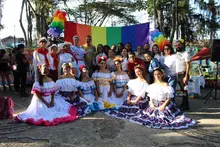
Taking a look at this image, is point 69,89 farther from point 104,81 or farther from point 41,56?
point 41,56

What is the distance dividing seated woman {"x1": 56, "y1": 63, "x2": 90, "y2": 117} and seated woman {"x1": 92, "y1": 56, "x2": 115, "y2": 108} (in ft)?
1.81

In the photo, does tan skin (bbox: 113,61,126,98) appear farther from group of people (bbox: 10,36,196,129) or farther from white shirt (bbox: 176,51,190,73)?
white shirt (bbox: 176,51,190,73)

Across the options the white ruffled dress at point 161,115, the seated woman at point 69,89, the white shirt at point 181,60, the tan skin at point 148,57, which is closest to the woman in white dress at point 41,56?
the seated woman at point 69,89

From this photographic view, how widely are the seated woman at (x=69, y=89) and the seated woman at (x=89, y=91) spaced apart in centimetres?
14

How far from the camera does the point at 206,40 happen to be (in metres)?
26.6

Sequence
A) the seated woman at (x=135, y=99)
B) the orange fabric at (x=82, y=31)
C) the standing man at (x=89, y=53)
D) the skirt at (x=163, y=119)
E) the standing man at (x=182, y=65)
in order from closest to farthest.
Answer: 1. the skirt at (x=163, y=119)
2. the seated woman at (x=135, y=99)
3. the standing man at (x=182, y=65)
4. the standing man at (x=89, y=53)
5. the orange fabric at (x=82, y=31)

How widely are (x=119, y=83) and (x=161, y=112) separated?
1.56 m

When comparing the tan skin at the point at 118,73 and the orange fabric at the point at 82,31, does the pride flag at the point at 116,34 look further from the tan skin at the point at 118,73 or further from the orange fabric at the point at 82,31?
the tan skin at the point at 118,73

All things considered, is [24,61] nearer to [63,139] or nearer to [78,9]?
[63,139]

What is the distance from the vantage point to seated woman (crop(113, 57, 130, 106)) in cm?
642

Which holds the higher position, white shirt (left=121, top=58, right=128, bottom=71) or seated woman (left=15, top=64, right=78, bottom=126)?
Result: white shirt (left=121, top=58, right=128, bottom=71)

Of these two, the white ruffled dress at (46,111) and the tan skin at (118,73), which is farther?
the tan skin at (118,73)

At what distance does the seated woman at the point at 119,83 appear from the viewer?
6422mm

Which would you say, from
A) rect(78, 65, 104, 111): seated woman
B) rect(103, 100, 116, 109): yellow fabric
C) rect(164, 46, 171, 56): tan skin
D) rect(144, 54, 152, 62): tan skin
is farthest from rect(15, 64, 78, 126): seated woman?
rect(164, 46, 171, 56): tan skin
